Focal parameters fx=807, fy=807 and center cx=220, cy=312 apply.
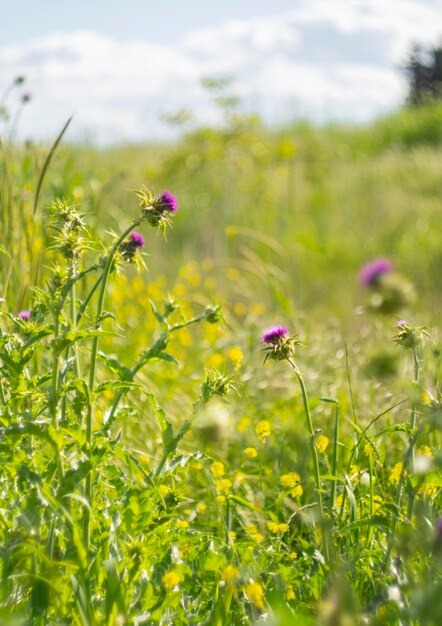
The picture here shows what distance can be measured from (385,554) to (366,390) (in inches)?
52.5

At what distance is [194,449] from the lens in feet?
9.01

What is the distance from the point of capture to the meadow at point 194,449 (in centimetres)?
140

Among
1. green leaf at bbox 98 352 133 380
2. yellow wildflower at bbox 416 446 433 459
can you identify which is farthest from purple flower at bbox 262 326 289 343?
yellow wildflower at bbox 416 446 433 459

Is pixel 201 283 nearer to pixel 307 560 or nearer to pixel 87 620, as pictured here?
pixel 307 560

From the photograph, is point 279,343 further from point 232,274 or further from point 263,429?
point 232,274

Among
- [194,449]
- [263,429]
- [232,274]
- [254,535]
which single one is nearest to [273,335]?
[263,429]

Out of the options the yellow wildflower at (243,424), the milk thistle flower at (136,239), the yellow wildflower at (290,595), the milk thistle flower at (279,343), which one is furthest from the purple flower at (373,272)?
the yellow wildflower at (243,424)

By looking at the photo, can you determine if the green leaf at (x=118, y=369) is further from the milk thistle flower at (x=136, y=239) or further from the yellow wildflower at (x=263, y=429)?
the yellow wildflower at (x=263, y=429)

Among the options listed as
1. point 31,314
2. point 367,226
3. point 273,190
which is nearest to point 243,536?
point 31,314

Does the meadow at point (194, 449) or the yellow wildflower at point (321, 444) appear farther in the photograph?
the yellow wildflower at point (321, 444)

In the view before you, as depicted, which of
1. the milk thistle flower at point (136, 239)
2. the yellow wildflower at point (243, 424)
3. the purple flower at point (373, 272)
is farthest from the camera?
the yellow wildflower at point (243, 424)

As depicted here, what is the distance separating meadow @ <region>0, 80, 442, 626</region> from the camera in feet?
4.58

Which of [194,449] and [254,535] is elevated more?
[254,535]

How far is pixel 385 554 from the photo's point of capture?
1.63m
